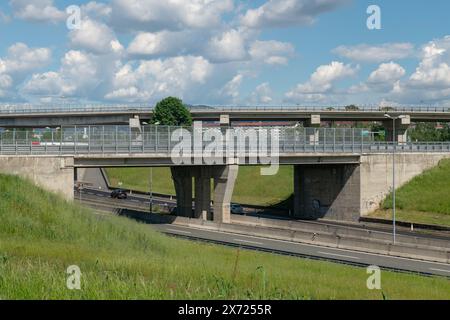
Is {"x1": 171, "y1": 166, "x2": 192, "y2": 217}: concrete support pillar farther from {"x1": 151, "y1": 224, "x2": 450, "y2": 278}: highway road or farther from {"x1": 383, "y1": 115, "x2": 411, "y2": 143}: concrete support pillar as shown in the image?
{"x1": 383, "y1": 115, "x2": 411, "y2": 143}: concrete support pillar

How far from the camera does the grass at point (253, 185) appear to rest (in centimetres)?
8056

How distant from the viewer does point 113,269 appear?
58.3 ft

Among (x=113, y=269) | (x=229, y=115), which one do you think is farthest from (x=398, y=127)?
(x=113, y=269)

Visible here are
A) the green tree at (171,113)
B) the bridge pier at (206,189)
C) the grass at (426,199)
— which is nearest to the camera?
the bridge pier at (206,189)

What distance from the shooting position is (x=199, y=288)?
1493cm

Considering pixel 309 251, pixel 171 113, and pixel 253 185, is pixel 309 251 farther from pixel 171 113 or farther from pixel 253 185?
pixel 171 113

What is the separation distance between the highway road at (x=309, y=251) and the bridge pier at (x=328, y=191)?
694 inches

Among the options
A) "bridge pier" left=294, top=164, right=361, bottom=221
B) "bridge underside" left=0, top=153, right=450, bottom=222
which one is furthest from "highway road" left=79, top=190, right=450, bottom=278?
"bridge pier" left=294, top=164, right=361, bottom=221

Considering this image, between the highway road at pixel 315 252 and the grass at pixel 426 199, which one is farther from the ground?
the grass at pixel 426 199

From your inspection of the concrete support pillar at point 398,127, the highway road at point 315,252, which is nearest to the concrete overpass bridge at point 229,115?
the concrete support pillar at point 398,127

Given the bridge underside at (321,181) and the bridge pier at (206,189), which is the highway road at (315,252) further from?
the bridge underside at (321,181)
